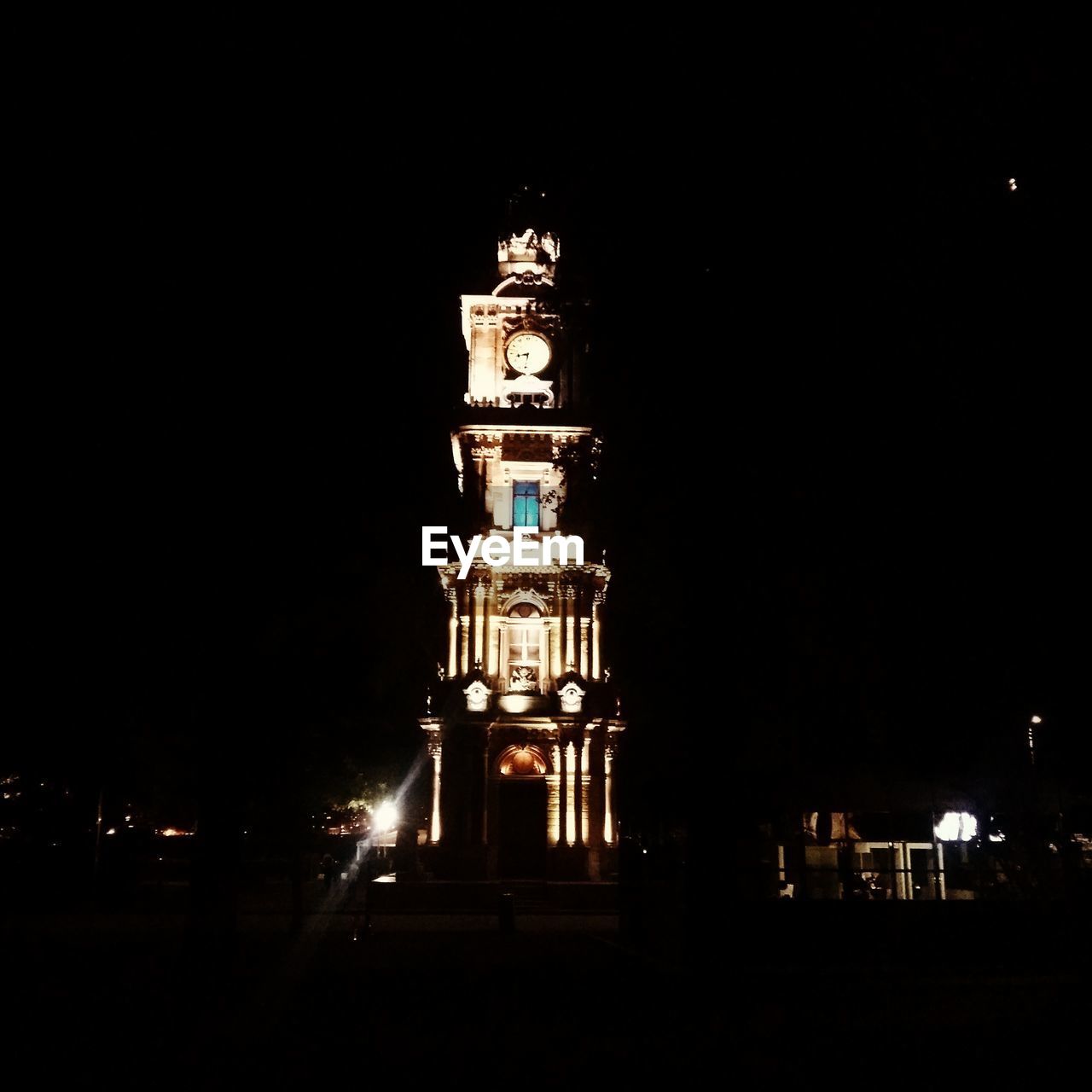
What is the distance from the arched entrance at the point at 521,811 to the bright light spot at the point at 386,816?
804 inches

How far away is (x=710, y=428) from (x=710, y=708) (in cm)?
424

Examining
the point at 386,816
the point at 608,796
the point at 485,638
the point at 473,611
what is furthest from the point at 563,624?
the point at 386,816

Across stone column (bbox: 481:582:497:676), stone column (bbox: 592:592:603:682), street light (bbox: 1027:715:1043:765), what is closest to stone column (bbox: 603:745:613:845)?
stone column (bbox: 592:592:603:682)

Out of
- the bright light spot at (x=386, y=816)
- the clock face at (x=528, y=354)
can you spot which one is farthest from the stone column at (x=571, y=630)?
the bright light spot at (x=386, y=816)

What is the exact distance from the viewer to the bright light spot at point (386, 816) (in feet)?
205

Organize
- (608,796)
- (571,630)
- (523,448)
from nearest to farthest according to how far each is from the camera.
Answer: (608,796) < (571,630) < (523,448)

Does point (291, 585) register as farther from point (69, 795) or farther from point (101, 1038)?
point (69, 795)

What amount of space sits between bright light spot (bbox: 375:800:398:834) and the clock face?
2719 centimetres

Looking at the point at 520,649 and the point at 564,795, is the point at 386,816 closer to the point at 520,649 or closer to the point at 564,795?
the point at 520,649

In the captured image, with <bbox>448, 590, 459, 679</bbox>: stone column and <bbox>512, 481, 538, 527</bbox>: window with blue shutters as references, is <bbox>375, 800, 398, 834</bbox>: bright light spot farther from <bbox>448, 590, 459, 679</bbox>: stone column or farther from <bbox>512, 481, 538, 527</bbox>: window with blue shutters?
<bbox>512, 481, 538, 527</bbox>: window with blue shutters

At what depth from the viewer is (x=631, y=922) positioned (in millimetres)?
21406

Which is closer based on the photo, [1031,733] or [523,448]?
[1031,733]

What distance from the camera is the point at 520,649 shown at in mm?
44469

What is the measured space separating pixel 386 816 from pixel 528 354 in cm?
2947
